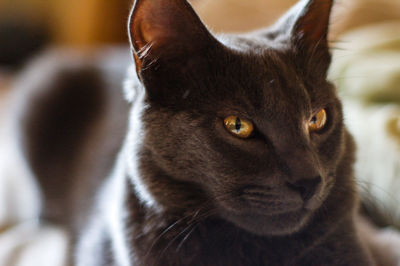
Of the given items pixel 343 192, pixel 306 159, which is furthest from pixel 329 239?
pixel 306 159

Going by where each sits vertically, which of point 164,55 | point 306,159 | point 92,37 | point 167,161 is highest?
point 92,37

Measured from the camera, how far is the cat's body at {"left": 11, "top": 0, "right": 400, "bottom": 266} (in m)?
0.80

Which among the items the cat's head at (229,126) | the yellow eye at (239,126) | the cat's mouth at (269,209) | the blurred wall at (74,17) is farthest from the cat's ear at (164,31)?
the blurred wall at (74,17)

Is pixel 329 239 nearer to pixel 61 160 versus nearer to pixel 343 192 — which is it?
pixel 343 192

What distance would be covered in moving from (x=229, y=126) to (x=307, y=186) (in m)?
0.18

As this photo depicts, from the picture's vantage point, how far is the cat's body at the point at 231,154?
803mm

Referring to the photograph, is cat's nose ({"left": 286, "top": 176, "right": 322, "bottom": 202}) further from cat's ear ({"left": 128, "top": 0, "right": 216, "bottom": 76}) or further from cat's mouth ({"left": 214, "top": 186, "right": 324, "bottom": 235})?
cat's ear ({"left": 128, "top": 0, "right": 216, "bottom": 76})

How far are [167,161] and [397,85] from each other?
812 mm

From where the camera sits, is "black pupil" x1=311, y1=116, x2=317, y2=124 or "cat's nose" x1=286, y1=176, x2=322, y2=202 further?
"black pupil" x1=311, y1=116, x2=317, y2=124

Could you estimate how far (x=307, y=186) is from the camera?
776 mm

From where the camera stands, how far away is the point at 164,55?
86 cm

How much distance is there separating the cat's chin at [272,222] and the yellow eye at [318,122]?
165 millimetres

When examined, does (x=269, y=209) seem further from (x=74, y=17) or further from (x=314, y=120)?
(x=74, y=17)

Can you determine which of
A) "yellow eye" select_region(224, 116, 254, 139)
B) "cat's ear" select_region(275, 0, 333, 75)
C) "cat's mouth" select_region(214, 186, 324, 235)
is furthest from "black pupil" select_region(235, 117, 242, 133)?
"cat's ear" select_region(275, 0, 333, 75)
